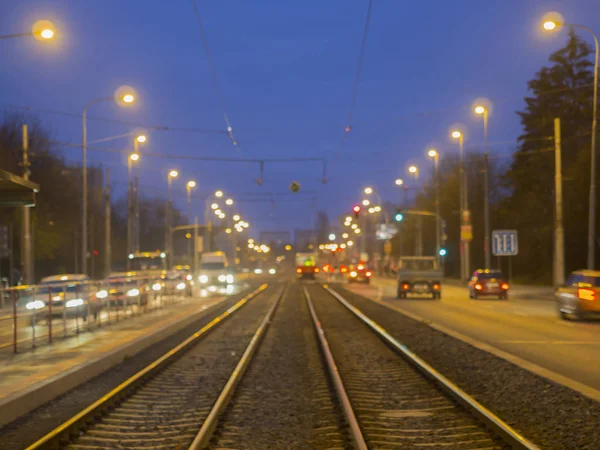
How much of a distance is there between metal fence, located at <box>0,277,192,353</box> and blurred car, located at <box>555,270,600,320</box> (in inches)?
541

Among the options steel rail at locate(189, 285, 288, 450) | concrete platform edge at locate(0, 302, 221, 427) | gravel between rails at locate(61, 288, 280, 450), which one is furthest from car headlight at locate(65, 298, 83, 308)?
steel rail at locate(189, 285, 288, 450)

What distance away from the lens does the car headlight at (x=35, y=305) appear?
650 inches

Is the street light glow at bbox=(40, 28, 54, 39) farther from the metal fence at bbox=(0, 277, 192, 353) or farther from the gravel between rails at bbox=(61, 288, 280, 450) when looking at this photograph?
the gravel between rails at bbox=(61, 288, 280, 450)

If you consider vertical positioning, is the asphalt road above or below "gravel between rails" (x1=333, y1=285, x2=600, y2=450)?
below

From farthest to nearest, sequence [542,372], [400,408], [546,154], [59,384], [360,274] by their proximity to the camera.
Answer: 1. [360,274]
2. [546,154]
3. [542,372]
4. [59,384]
5. [400,408]

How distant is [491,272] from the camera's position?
1704 inches

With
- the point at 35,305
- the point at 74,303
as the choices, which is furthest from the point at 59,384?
the point at 74,303

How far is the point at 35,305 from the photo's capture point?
1730 cm

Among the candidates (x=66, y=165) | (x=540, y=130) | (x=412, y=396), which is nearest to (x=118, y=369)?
(x=412, y=396)

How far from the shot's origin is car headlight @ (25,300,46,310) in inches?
650

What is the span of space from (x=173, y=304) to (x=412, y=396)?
27078 mm

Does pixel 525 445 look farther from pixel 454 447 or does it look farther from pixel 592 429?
pixel 592 429

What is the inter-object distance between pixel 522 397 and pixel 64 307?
11.5 metres

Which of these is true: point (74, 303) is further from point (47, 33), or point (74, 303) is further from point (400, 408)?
point (400, 408)
